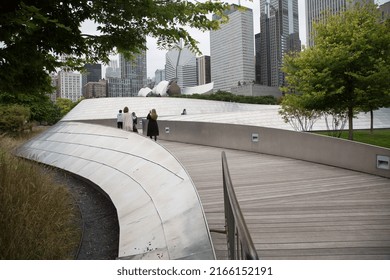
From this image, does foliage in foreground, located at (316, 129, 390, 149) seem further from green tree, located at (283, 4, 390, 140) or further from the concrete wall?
the concrete wall

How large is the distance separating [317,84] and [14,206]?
13556 millimetres

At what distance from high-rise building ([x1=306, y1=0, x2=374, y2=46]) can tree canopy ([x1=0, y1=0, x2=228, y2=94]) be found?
10.9m

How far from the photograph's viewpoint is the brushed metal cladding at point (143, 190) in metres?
3.79

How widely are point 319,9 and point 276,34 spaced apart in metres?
10.4

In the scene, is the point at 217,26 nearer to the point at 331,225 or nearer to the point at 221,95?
the point at 331,225

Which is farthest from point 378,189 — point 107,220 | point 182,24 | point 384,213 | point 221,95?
point 221,95

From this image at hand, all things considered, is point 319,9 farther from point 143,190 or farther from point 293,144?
point 143,190

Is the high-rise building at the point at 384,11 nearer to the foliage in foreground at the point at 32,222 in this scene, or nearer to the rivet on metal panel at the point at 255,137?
the rivet on metal panel at the point at 255,137

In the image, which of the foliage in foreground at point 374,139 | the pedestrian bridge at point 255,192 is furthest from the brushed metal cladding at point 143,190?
the foliage in foreground at point 374,139

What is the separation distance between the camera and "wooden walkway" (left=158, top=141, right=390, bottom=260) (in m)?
3.46

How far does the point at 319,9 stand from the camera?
15.0 meters

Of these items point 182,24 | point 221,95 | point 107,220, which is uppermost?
point 221,95
